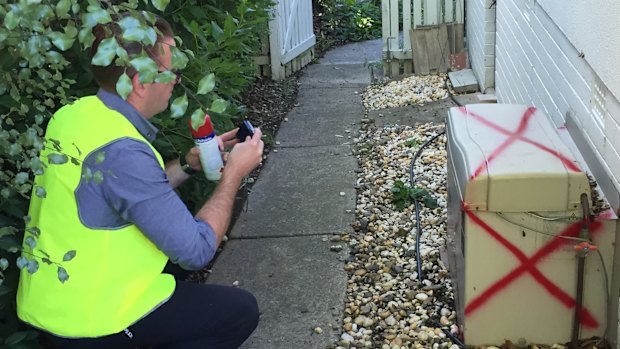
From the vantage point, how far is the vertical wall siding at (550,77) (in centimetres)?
311

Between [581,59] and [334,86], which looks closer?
[581,59]

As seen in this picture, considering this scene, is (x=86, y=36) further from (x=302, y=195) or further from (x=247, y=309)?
(x=302, y=195)

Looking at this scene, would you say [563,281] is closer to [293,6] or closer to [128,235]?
[128,235]

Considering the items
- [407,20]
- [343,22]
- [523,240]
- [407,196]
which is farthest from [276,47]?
[523,240]

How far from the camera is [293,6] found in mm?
9336

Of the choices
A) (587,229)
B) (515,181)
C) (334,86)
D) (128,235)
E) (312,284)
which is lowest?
(334,86)

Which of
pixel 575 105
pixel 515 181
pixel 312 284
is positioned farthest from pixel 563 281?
pixel 312 284

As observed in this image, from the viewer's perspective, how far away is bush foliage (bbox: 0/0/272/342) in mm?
1429

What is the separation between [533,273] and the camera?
313 cm

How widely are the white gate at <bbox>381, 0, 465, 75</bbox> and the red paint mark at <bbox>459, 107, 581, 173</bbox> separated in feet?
17.4

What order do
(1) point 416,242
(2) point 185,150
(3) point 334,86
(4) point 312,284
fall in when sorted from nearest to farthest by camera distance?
(2) point 185,150 < (4) point 312,284 < (1) point 416,242 < (3) point 334,86

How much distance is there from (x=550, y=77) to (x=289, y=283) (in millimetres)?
1858

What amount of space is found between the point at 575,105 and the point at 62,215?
2472mm

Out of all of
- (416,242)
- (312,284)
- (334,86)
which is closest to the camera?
(312,284)
